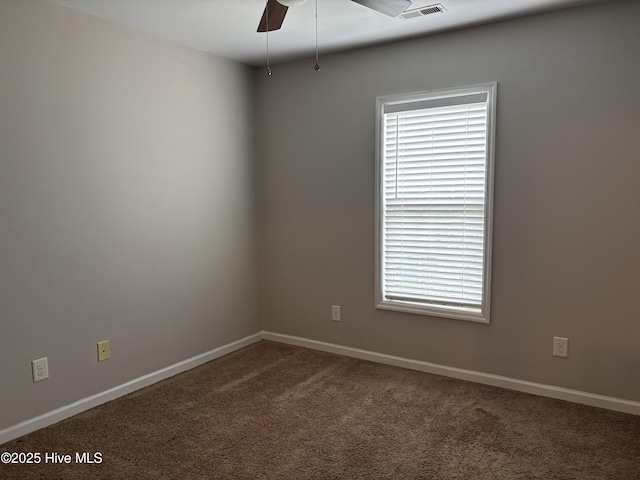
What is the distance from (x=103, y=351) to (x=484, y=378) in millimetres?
2525

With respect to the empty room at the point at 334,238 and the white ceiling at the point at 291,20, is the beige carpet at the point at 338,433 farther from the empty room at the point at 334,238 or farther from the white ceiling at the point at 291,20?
the white ceiling at the point at 291,20

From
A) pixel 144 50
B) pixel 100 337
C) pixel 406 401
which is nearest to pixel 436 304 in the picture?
pixel 406 401

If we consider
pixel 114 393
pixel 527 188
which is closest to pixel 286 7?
pixel 527 188

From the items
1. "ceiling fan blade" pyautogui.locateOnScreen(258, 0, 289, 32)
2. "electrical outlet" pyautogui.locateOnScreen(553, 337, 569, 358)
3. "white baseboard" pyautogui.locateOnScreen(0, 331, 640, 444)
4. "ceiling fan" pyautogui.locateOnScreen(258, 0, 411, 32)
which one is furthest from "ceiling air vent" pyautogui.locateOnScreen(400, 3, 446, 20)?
"white baseboard" pyautogui.locateOnScreen(0, 331, 640, 444)

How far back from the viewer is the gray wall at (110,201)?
8.55 feet

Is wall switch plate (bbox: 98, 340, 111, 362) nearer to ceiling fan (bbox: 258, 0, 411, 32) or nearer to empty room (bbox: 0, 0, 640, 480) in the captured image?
empty room (bbox: 0, 0, 640, 480)

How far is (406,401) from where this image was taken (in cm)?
303

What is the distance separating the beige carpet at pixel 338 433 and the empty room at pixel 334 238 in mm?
18

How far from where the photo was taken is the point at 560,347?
302 centimetres

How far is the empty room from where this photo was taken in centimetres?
256

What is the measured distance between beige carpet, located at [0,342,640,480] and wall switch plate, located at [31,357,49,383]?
0.29 m

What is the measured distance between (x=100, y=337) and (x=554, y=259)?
2.89 m

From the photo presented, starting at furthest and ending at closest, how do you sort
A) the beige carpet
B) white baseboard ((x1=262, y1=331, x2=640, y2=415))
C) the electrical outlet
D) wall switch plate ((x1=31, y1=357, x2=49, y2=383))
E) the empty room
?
the electrical outlet
white baseboard ((x1=262, y1=331, x2=640, y2=415))
wall switch plate ((x1=31, y1=357, x2=49, y2=383))
the empty room
the beige carpet

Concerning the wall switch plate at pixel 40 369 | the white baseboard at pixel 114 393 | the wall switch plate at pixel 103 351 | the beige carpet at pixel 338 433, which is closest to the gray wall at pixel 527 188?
the beige carpet at pixel 338 433
